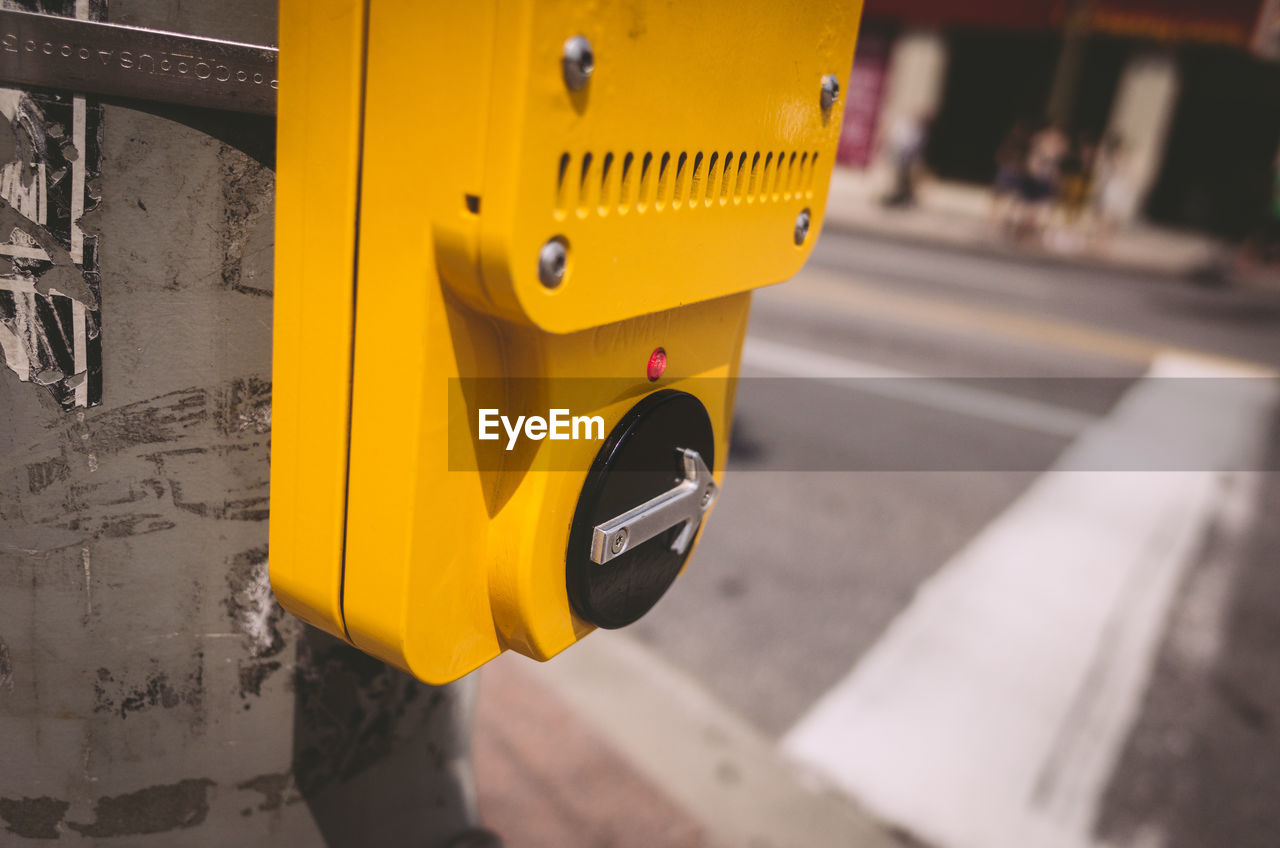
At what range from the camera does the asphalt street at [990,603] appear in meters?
2.64

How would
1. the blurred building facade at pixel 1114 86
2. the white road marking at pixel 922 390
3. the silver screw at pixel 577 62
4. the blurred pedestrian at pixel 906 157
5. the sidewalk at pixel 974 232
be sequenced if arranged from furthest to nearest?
the blurred pedestrian at pixel 906 157
the blurred building facade at pixel 1114 86
the sidewalk at pixel 974 232
the white road marking at pixel 922 390
the silver screw at pixel 577 62

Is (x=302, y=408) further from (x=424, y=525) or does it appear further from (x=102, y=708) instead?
(x=102, y=708)

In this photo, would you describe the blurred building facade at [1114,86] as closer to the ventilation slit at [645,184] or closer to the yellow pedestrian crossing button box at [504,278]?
the yellow pedestrian crossing button box at [504,278]

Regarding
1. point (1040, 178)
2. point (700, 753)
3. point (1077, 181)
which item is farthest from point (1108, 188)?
point (700, 753)

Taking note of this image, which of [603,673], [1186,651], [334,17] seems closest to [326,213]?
[334,17]

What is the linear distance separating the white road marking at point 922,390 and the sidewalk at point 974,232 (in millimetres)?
7461

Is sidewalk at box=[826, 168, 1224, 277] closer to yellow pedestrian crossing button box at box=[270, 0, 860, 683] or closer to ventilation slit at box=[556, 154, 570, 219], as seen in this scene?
yellow pedestrian crossing button box at box=[270, 0, 860, 683]

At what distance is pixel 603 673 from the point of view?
114 inches

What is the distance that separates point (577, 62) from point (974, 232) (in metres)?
15.2

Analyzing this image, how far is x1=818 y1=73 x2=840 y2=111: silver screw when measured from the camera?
3.22ft

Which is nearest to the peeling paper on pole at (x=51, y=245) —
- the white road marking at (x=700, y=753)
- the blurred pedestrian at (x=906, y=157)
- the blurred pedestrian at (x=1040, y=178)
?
the white road marking at (x=700, y=753)

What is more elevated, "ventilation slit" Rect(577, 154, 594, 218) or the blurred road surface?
"ventilation slit" Rect(577, 154, 594, 218)

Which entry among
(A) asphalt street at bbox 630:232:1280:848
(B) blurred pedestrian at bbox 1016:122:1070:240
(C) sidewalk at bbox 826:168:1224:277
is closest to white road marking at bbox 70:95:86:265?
→ (A) asphalt street at bbox 630:232:1280:848

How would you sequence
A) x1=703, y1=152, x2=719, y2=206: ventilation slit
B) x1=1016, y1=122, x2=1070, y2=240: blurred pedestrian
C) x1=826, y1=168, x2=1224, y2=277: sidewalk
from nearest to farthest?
x1=703, y1=152, x2=719, y2=206: ventilation slit < x1=826, y1=168, x2=1224, y2=277: sidewalk < x1=1016, y1=122, x2=1070, y2=240: blurred pedestrian
